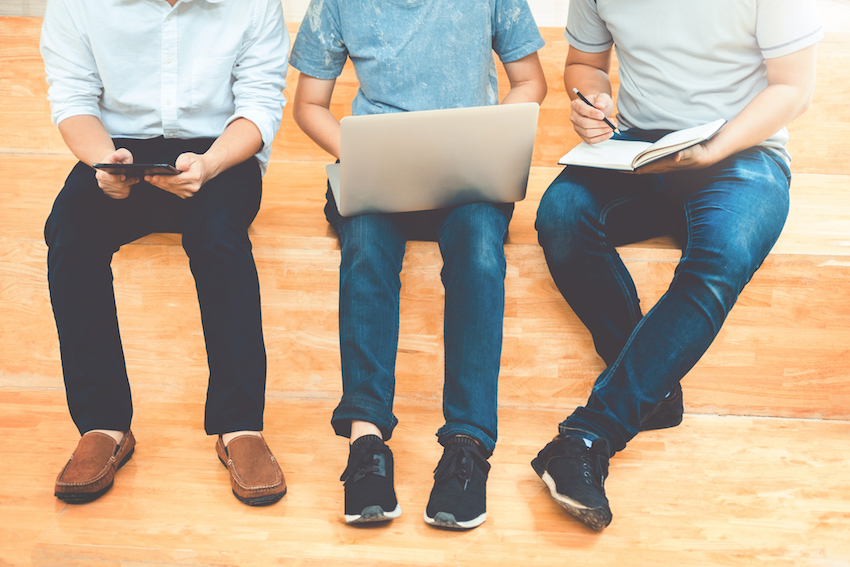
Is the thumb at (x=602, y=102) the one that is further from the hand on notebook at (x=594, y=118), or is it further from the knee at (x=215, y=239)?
the knee at (x=215, y=239)

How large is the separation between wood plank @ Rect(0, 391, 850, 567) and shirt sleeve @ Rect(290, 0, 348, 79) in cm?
72

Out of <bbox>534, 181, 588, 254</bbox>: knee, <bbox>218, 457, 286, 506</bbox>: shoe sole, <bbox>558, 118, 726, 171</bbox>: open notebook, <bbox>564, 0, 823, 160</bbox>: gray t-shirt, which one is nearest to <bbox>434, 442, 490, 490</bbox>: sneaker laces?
<bbox>218, 457, 286, 506</bbox>: shoe sole

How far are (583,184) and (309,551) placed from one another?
0.80 m

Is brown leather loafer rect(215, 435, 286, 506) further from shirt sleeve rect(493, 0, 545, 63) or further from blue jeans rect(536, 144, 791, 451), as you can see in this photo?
shirt sleeve rect(493, 0, 545, 63)

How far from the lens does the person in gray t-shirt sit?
42.2 inches

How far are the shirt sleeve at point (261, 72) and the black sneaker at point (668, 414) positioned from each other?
3.05 feet

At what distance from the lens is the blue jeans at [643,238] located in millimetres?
1072

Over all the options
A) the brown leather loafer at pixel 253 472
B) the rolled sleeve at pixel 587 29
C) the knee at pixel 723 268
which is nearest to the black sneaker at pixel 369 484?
the brown leather loafer at pixel 253 472

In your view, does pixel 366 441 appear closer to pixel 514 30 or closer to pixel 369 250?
pixel 369 250

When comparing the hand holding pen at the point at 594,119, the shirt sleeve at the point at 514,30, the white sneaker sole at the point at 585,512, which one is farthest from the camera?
the shirt sleeve at the point at 514,30

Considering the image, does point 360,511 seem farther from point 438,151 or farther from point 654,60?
point 654,60

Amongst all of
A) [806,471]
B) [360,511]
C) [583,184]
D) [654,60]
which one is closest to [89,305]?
[360,511]

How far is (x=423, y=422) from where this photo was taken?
135 cm

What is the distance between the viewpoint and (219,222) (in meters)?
1.16
